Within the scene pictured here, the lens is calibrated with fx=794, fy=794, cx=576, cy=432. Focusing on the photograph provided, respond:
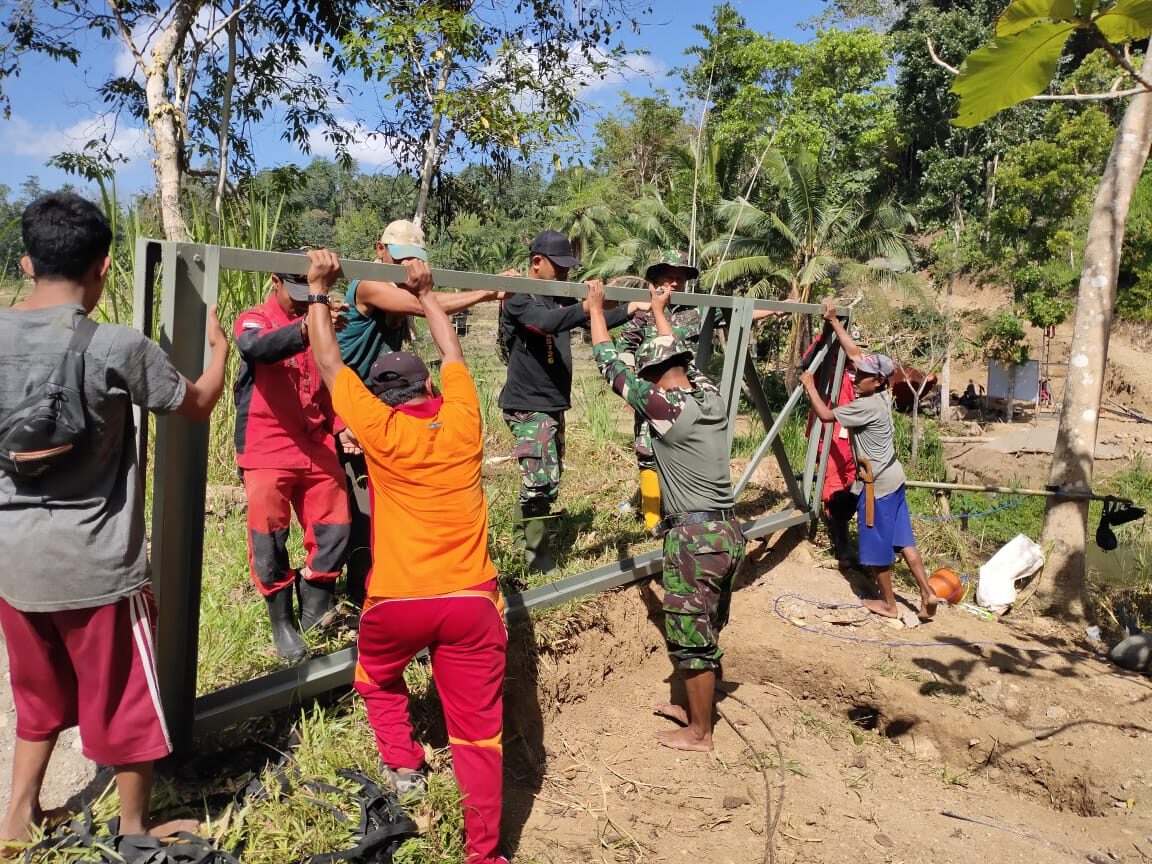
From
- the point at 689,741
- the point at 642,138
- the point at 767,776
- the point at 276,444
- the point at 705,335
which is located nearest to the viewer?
the point at 276,444

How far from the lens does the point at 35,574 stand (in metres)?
1.94

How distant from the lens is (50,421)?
185cm

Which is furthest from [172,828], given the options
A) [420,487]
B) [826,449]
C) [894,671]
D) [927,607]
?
[826,449]

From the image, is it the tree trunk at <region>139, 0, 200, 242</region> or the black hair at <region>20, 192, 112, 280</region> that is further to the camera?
the tree trunk at <region>139, 0, 200, 242</region>

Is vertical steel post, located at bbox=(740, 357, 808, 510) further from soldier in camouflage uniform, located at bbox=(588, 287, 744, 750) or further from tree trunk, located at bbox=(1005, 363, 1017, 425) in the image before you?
tree trunk, located at bbox=(1005, 363, 1017, 425)

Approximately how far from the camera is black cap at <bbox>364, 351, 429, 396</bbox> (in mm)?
2496

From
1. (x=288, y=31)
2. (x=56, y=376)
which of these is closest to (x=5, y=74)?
(x=288, y=31)

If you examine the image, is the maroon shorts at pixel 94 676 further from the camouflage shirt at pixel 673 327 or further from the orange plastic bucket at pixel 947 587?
the orange plastic bucket at pixel 947 587

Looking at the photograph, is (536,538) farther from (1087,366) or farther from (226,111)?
(226,111)

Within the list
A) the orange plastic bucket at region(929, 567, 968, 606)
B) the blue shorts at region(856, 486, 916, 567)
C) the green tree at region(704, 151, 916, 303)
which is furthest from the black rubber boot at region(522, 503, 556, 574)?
the green tree at region(704, 151, 916, 303)

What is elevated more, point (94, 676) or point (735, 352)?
Result: point (735, 352)

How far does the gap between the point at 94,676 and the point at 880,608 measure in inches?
182

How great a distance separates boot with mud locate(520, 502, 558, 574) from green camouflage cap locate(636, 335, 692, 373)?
3.86ft

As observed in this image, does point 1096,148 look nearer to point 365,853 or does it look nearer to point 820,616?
point 820,616
